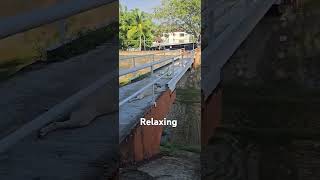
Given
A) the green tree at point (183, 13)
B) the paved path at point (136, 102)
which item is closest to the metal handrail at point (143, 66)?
the paved path at point (136, 102)

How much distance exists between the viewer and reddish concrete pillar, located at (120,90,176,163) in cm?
155

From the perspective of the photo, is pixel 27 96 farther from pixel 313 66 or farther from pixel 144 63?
pixel 313 66

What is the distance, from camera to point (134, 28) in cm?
157

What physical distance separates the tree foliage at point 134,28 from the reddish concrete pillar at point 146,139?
261mm

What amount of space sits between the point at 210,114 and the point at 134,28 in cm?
55

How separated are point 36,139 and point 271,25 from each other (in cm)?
139

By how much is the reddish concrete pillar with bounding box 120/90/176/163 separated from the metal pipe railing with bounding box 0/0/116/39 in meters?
0.83

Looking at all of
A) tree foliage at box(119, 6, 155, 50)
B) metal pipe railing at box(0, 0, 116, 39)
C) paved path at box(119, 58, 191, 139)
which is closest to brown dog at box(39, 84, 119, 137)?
paved path at box(119, 58, 191, 139)

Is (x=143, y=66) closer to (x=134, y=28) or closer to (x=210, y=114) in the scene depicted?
(x=134, y=28)

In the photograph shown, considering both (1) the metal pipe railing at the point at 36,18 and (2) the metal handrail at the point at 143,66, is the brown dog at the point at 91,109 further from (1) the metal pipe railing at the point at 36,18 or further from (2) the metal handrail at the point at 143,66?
(1) the metal pipe railing at the point at 36,18

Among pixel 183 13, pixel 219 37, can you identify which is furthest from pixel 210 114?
pixel 183 13

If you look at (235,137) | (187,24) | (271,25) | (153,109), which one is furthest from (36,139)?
(271,25)

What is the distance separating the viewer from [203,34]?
5.20 ft

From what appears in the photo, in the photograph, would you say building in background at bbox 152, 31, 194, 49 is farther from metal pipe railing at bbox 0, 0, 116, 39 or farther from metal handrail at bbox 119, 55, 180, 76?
metal pipe railing at bbox 0, 0, 116, 39
